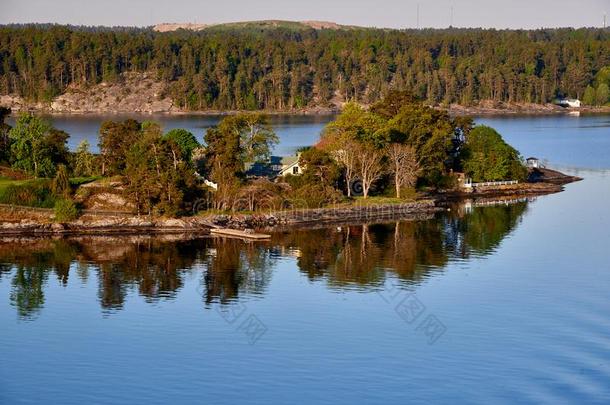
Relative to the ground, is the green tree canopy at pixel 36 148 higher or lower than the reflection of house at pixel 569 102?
higher

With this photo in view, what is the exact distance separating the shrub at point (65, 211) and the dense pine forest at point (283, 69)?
9834 cm

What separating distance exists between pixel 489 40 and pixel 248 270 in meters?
140

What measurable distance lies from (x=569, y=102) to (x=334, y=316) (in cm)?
13087

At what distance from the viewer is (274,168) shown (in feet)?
197

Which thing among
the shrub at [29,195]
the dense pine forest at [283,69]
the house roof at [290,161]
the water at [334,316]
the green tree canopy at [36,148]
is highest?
the dense pine forest at [283,69]

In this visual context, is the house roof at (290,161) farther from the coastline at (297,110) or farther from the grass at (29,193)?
the coastline at (297,110)

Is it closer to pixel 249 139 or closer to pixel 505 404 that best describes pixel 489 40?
pixel 249 139

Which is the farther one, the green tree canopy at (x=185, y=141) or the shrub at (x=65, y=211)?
the green tree canopy at (x=185, y=141)

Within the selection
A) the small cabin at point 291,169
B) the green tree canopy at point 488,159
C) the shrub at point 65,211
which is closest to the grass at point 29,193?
the shrub at point 65,211

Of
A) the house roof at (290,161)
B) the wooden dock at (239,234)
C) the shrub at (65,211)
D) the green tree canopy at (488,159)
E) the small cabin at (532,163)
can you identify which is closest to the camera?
the wooden dock at (239,234)

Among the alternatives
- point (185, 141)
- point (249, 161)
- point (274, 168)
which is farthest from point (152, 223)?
point (249, 161)

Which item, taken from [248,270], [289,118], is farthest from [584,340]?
[289,118]

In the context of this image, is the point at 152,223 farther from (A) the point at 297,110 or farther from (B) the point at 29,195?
(A) the point at 297,110

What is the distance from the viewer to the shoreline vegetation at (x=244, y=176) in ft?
167
